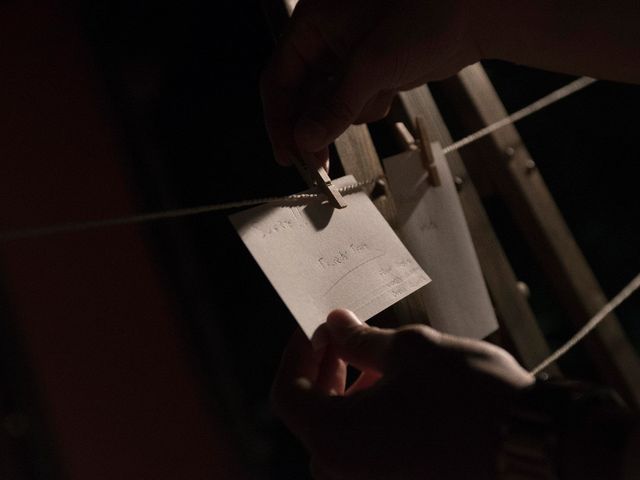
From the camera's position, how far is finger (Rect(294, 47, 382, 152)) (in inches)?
23.9

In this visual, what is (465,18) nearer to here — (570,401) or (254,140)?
(570,401)

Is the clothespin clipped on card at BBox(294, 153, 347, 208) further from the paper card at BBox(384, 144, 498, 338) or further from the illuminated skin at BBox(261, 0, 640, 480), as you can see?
the paper card at BBox(384, 144, 498, 338)

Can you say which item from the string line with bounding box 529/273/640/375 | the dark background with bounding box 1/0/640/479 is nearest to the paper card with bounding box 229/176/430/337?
the string line with bounding box 529/273/640/375

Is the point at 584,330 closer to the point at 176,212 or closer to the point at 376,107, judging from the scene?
the point at 376,107

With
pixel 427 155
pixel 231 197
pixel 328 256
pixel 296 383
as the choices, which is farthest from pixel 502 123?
pixel 231 197

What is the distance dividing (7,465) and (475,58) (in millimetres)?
1306

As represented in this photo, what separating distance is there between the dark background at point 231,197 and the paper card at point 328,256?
90 cm

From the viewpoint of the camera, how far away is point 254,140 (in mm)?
1393

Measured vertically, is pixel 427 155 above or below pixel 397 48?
below

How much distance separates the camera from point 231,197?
1.45m

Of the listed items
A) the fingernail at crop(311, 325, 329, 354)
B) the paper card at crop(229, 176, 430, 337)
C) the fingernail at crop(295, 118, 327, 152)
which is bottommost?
the fingernail at crop(311, 325, 329, 354)

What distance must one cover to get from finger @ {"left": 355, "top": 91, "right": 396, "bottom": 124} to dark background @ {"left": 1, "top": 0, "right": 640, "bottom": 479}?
795 millimetres

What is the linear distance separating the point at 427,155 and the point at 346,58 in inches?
6.9

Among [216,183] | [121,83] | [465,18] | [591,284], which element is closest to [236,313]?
[216,183]
